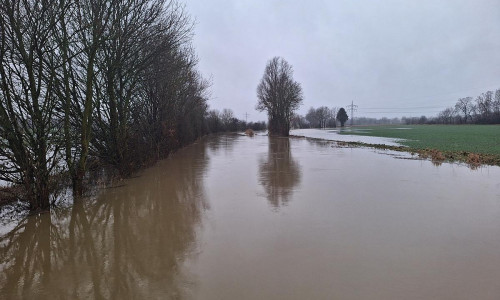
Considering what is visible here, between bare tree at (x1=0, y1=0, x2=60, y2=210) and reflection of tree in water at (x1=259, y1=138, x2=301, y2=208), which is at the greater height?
bare tree at (x1=0, y1=0, x2=60, y2=210)

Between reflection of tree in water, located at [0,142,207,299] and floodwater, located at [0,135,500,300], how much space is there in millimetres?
23

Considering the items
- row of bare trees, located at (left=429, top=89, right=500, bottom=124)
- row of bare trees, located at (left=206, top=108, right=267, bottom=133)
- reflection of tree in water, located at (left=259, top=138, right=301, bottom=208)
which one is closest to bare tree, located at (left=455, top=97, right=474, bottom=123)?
row of bare trees, located at (left=429, top=89, right=500, bottom=124)

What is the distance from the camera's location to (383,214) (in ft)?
22.0

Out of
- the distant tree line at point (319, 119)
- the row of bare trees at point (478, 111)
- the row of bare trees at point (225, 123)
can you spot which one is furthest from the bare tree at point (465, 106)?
the row of bare trees at point (225, 123)

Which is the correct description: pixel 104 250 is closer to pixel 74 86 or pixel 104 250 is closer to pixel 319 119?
pixel 74 86

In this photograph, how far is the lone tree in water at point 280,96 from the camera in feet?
167

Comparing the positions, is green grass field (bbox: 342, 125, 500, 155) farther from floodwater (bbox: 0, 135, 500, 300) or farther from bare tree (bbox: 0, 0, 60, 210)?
bare tree (bbox: 0, 0, 60, 210)

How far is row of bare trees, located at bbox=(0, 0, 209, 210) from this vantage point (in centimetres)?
687

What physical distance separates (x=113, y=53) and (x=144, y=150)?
577 cm

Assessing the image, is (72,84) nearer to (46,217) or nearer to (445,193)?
(46,217)

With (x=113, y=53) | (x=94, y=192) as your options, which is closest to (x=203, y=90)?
(x=113, y=53)

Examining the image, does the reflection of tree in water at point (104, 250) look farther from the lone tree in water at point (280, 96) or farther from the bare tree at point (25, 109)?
the lone tree in water at point (280, 96)

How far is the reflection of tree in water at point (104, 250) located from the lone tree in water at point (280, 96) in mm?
43685

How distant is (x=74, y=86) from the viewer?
9.61 meters
